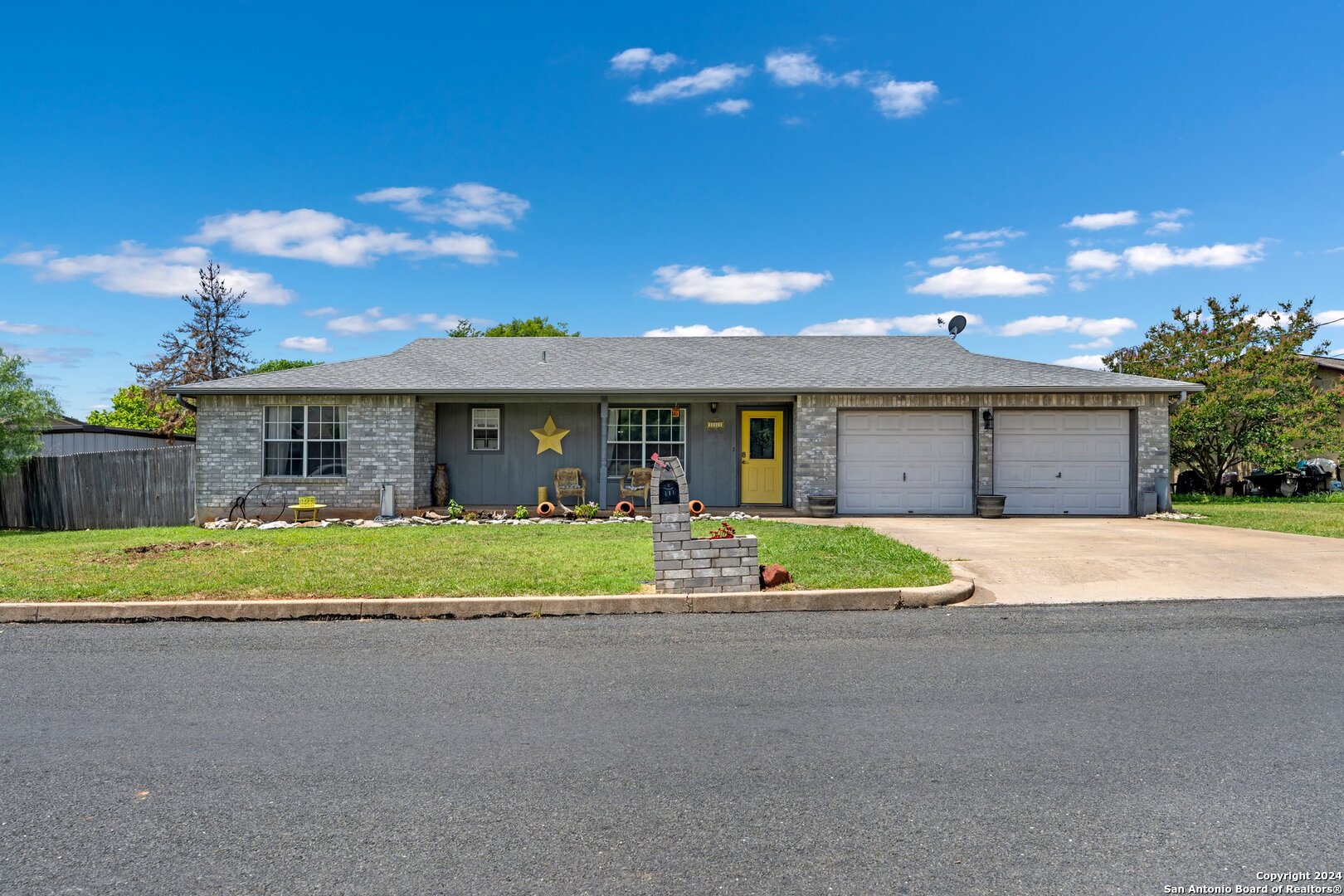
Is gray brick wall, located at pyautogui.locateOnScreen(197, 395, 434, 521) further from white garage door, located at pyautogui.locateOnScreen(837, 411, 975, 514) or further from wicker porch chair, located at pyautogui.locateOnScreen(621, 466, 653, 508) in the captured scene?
white garage door, located at pyautogui.locateOnScreen(837, 411, 975, 514)

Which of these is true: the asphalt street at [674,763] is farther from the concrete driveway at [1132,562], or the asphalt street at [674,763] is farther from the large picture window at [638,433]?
the large picture window at [638,433]

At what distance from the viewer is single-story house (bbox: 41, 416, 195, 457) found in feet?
74.5

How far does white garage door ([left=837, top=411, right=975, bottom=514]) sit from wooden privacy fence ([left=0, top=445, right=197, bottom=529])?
41.8 ft

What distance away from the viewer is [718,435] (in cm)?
1681

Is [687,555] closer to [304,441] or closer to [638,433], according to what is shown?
[638,433]

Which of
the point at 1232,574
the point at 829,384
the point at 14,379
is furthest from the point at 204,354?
the point at 1232,574

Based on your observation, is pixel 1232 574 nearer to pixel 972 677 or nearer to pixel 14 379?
pixel 972 677

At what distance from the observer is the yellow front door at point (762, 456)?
16875mm

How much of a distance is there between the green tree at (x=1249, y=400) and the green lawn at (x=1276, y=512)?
133 centimetres

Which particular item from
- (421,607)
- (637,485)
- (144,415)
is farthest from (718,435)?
(144,415)

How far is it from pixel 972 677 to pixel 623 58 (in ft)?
45.9

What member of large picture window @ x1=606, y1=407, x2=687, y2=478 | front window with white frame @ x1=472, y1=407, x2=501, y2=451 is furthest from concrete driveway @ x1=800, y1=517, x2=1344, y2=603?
front window with white frame @ x1=472, y1=407, x2=501, y2=451

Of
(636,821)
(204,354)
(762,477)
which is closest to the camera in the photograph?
(636,821)

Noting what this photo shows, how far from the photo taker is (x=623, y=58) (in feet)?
50.9
